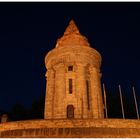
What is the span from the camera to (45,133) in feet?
74.4

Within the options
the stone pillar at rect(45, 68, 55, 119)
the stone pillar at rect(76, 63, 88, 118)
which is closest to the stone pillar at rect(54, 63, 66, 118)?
the stone pillar at rect(45, 68, 55, 119)

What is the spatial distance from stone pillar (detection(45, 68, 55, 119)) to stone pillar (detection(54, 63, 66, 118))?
812 millimetres

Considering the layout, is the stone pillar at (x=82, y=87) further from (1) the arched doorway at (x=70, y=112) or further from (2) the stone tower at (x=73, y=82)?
(1) the arched doorway at (x=70, y=112)

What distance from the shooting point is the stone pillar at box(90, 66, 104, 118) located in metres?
32.7

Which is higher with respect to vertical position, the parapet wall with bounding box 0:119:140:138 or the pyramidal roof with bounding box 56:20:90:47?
the pyramidal roof with bounding box 56:20:90:47

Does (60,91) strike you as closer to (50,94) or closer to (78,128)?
(50,94)

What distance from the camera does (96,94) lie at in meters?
34.1

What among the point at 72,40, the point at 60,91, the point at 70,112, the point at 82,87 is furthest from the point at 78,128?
the point at 72,40

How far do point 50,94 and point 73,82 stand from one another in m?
3.66

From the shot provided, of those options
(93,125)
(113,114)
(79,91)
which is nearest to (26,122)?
(93,125)

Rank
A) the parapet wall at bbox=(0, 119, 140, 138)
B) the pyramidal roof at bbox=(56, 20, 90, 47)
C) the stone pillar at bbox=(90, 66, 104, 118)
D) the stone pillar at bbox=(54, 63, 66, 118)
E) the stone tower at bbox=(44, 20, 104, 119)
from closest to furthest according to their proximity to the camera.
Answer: the parapet wall at bbox=(0, 119, 140, 138)
the stone pillar at bbox=(54, 63, 66, 118)
the stone tower at bbox=(44, 20, 104, 119)
the stone pillar at bbox=(90, 66, 104, 118)
the pyramidal roof at bbox=(56, 20, 90, 47)

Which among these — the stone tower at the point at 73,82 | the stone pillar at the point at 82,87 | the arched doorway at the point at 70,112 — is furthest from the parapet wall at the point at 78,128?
the arched doorway at the point at 70,112

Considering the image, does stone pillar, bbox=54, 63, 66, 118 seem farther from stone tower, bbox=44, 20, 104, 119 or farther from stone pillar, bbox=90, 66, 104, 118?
stone pillar, bbox=90, 66, 104, 118

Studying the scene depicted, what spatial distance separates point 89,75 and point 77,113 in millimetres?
6555
